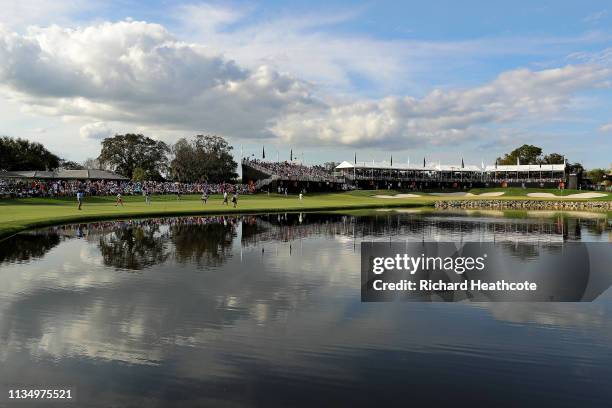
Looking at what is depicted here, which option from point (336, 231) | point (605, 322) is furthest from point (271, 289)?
point (336, 231)

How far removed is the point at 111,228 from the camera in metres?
33.1

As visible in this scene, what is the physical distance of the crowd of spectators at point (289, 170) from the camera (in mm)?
107625

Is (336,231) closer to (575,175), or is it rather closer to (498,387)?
(498,387)

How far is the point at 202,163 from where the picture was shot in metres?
113

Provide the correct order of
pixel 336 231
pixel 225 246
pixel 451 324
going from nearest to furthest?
pixel 451 324 < pixel 225 246 < pixel 336 231

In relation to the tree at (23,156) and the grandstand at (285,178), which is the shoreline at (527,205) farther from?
the tree at (23,156)

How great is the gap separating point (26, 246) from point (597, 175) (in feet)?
605

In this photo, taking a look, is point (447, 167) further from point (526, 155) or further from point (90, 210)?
point (90, 210)

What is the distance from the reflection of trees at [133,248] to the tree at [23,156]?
9473cm

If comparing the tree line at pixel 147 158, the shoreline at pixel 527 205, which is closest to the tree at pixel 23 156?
the tree line at pixel 147 158

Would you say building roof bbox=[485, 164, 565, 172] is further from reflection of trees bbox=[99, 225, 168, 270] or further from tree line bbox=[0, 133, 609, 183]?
reflection of trees bbox=[99, 225, 168, 270]

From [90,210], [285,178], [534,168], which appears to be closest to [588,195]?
[534,168]

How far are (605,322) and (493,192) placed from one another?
108 m

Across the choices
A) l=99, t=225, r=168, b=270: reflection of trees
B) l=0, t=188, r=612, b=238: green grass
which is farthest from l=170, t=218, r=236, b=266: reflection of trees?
l=0, t=188, r=612, b=238: green grass
